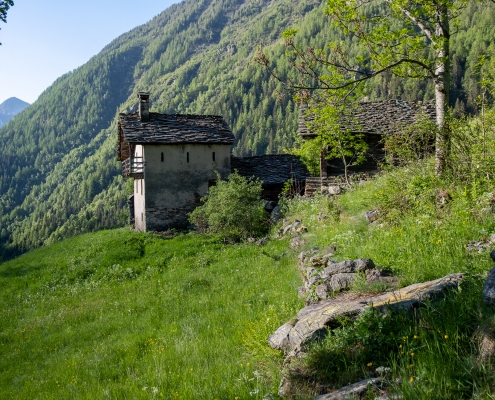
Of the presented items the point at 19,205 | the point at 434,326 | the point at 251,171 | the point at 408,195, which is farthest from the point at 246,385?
the point at 19,205

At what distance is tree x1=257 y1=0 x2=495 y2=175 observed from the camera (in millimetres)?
9523

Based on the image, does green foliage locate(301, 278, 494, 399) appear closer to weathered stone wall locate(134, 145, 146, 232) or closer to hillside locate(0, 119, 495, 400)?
hillside locate(0, 119, 495, 400)

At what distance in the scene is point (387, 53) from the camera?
33.6ft

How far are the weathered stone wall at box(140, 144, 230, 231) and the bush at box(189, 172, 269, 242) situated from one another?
598 cm

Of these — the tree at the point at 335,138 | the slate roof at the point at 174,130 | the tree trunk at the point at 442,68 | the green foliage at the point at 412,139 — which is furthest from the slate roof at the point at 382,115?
the green foliage at the point at 412,139

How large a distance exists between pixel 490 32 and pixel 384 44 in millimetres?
130680

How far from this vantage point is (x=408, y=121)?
2327cm

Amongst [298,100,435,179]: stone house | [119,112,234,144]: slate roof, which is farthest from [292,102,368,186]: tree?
[119,112,234,144]: slate roof

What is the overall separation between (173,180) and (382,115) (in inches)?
541

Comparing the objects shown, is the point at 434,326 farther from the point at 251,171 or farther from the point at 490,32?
the point at 490,32

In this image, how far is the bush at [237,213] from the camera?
20234 millimetres

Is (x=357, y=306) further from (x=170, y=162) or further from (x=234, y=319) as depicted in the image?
(x=170, y=162)

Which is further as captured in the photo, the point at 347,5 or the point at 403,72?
the point at 403,72

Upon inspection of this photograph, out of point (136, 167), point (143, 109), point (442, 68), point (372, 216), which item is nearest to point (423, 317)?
point (372, 216)
